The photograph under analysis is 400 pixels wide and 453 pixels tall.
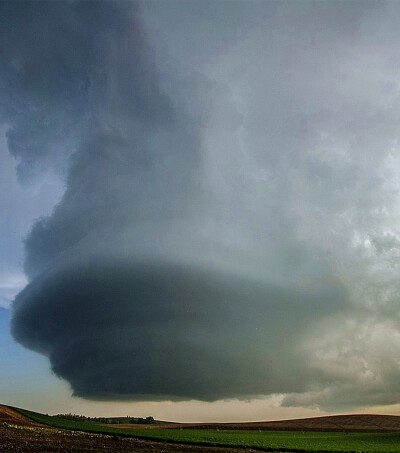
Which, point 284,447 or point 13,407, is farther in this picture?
point 13,407

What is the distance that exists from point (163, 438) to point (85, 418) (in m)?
92.2

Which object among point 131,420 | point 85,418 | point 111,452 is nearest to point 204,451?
point 111,452

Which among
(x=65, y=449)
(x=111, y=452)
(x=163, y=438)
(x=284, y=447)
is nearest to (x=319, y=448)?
(x=284, y=447)

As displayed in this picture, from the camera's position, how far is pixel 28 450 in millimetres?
42875

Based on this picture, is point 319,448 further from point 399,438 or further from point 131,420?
point 131,420

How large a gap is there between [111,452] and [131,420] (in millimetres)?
163285

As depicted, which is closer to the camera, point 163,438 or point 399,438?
point 163,438

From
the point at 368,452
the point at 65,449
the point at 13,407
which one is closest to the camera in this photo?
the point at 65,449

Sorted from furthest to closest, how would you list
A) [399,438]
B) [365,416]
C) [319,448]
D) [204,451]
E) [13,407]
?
[365,416]
[13,407]
[399,438]
[319,448]
[204,451]

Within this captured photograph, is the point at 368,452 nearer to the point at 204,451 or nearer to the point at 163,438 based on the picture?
the point at 204,451

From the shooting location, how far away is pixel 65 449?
45.8m

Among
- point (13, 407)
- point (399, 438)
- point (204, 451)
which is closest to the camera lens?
point (204, 451)

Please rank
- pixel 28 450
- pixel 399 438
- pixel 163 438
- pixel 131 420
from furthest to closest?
pixel 131 420
pixel 399 438
pixel 163 438
pixel 28 450

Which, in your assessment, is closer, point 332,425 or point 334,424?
point 332,425
